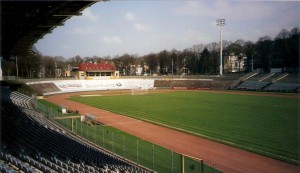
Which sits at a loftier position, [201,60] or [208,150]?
[201,60]

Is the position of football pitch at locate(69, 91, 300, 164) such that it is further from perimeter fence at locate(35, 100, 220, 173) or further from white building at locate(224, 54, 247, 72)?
white building at locate(224, 54, 247, 72)

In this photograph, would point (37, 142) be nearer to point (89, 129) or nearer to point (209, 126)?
point (89, 129)

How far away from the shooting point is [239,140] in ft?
81.9

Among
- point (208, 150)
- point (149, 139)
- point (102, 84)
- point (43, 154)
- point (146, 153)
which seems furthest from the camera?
point (102, 84)

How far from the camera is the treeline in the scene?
92.1 metres

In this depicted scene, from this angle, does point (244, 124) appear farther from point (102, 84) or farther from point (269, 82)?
point (102, 84)

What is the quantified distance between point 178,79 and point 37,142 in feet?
261

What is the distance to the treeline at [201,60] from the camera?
92062 millimetres

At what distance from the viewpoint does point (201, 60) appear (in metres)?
127

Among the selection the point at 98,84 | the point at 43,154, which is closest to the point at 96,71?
the point at 98,84

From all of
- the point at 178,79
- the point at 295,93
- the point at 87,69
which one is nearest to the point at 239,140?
the point at 295,93

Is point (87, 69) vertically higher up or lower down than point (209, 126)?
higher up

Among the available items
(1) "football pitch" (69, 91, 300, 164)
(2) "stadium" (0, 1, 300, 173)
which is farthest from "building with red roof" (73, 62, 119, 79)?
(2) "stadium" (0, 1, 300, 173)

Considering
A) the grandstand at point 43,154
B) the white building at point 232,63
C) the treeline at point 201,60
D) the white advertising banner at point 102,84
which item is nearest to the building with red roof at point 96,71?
the white advertising banner at point 102,84
